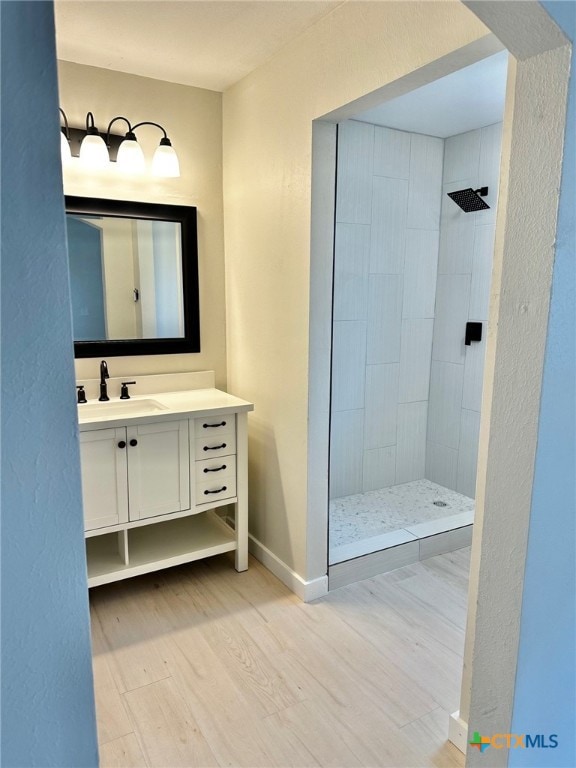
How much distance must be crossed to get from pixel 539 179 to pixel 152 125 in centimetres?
213

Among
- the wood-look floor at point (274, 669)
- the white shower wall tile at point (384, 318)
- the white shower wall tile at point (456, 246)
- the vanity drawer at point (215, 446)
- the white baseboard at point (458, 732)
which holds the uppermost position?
the white shower wall tile at point (456, 246)

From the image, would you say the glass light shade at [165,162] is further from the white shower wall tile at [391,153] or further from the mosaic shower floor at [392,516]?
the mosaic shower floor at [392,516]

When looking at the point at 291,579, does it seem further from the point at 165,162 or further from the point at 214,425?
the point at 165,162

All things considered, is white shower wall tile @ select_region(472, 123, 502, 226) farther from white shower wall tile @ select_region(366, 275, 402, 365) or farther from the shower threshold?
the shower threshold

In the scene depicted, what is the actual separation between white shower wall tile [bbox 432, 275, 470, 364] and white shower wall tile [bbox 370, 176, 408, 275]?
356 millimetres

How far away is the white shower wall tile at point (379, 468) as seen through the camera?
353 centimetres

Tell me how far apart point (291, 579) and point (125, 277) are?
1687mm

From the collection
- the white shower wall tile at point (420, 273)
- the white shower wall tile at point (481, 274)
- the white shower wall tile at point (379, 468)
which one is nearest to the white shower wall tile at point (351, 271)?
the white shower wall tile at point (420, 273)

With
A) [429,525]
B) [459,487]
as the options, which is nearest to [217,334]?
Result: [429,525]

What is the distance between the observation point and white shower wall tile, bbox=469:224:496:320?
10.6 ft

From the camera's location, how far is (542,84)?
1103 millimetres

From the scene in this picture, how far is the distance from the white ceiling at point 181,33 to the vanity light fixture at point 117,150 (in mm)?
261

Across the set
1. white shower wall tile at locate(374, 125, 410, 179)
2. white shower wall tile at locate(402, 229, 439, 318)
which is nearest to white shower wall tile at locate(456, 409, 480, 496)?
white shower wall tile at locate(402, 229, 439, 318)

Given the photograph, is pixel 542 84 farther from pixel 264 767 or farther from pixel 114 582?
pixel 114 582
